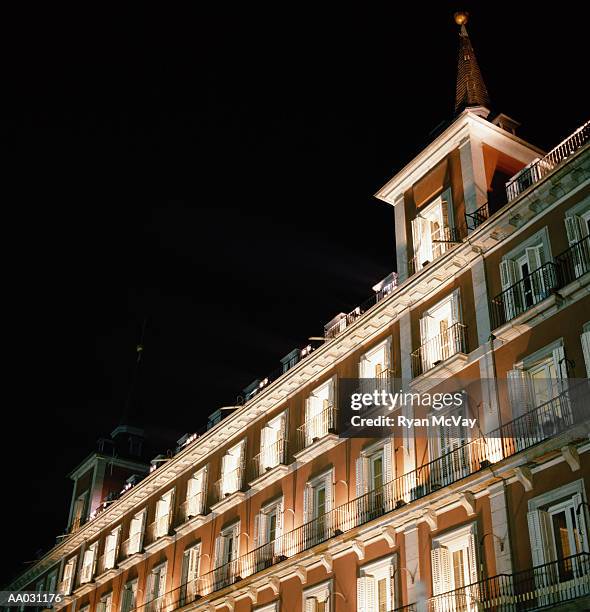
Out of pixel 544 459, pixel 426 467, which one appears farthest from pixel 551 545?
pixel 426 467

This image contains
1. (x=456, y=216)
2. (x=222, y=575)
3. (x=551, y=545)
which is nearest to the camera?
(x=551, y=545)

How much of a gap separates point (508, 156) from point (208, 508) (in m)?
21.4

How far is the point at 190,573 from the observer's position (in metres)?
39.4

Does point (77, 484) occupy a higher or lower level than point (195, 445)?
higher

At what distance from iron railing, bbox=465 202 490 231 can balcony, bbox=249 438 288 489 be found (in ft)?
41.7

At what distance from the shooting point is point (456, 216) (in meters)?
30.4

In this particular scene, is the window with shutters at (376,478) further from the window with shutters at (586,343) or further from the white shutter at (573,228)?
the white shutter at (573,228)

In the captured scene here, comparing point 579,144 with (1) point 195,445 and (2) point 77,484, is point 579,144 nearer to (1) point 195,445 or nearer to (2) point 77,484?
(1) point 195,445

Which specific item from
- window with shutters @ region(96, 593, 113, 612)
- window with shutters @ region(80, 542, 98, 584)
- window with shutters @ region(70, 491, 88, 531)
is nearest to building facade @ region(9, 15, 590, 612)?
window with shutters @ region(96, 593, 113, 612)

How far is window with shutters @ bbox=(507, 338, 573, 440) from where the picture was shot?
22.8m

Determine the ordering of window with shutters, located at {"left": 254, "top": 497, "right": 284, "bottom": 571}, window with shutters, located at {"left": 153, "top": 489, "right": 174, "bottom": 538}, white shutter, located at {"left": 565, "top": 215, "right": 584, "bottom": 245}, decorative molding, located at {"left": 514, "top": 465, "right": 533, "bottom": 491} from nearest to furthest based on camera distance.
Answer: decorative molding, located at {"left": 514, "top": 465, "right": 533, "bottom": 491} < white shutter, located at {"left": 565, "top": 215, "right": 584, "bottom": 245} < window with shutters, located at {"left": 254, "top": 497, "right": 284, "bottom": 571} < window with shutters, located at {"left": 153, "top": 489, "right": 174, "bottom": 538}

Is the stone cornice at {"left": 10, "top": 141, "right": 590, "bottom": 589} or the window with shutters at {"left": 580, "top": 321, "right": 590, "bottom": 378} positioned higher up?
the stone cornice at {"left": 10, "top": 141, "right": 590, "bottom": 589}

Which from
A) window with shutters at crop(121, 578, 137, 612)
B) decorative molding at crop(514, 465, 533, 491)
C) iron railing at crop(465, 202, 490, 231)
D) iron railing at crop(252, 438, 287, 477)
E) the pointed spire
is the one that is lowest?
decorative molding at crop(514, 465, 533, 491)

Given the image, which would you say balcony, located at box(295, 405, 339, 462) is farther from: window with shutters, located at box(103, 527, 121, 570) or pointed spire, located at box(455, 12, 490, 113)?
window with shutters, located at box(103, 527, 121, 570)
